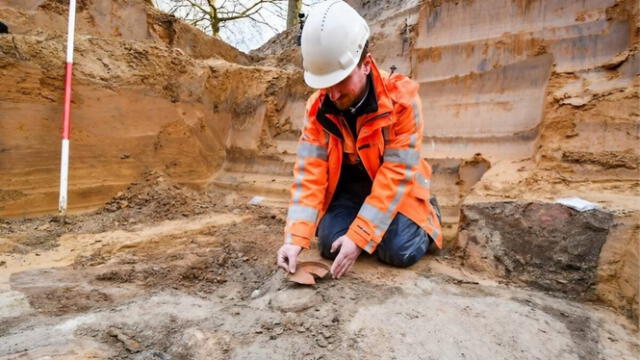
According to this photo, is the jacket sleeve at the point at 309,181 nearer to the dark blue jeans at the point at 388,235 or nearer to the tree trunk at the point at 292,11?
the dark blue jeans at the point at 388,235

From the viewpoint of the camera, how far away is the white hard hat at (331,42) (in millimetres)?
1812

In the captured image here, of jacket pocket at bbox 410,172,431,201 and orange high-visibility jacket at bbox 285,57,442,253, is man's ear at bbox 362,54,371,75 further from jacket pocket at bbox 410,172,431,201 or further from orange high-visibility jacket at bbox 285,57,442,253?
jacket pocket at bbox 410,172,431,201

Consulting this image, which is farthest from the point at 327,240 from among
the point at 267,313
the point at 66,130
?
the point at 66,130

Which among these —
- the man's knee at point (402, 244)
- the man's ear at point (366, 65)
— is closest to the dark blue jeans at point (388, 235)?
the man's knee at point (402, 244)

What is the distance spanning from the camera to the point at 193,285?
7.03ft

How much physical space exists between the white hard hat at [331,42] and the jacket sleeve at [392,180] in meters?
0.34

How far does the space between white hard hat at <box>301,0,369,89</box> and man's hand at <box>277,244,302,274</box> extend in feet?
2.41

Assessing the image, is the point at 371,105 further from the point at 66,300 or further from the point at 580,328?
the point at 66,300

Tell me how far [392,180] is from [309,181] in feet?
1.38

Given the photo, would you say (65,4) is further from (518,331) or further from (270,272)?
(518,331)

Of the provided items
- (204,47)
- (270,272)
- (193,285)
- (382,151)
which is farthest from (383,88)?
(204,47)

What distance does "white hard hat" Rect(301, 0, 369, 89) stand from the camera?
1.81m

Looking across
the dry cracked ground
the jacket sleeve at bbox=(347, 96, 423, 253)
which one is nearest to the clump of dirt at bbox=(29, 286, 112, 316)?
the dry cracked ground

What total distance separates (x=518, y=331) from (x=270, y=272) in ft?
4.11
